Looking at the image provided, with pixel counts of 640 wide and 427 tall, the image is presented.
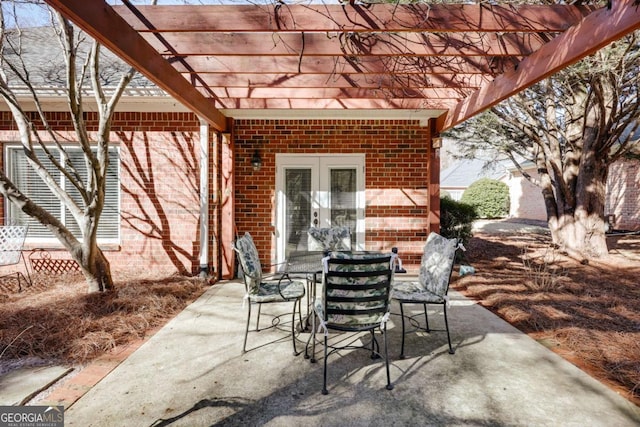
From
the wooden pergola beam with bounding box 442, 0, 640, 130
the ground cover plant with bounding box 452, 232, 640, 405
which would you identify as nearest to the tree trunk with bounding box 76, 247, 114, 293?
the ground cover plant with bounding box 452, 232, 640, 405

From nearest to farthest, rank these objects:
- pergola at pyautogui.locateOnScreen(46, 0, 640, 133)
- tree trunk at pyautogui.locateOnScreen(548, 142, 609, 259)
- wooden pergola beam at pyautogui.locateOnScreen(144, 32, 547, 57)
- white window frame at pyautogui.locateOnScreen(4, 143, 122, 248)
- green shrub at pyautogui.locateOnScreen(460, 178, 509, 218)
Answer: pergola at pyautogui.locateOnScreen(46, 0, 640, 133) → wooden pergola beam at pyautogui.locateOnScreen(144, 32, 547, 57) → white window frame at pyautogui.locateOnScreen(4, 143, 122, 248) → tree trunk at pyautogui.locateOnScreen(548, 142, 609, 259) → green shrub at pyautogui.locateOnScreen(460, 178, 509, 218)

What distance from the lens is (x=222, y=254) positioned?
5.93m

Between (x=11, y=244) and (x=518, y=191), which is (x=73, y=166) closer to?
(x=11, y=244)

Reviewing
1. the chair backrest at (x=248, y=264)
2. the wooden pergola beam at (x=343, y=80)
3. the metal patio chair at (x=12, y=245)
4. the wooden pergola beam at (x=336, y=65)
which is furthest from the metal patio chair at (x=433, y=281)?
the metal patio chair at (x=12, y=245)

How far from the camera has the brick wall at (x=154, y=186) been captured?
19.0 feet

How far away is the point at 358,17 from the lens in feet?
8.94

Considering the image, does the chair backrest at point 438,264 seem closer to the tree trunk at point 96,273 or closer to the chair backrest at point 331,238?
the chair backrest at point 331,238

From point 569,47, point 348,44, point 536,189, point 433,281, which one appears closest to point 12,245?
point 348,44

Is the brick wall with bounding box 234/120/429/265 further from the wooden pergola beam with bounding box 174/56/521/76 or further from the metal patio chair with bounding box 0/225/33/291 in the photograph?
the metal patio chair with bounding box 0/225/33/291

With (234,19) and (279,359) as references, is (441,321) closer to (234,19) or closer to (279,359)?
(279,359)

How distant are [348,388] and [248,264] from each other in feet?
4.58

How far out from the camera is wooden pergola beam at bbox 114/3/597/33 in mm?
2705

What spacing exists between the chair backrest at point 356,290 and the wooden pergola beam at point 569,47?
220cm

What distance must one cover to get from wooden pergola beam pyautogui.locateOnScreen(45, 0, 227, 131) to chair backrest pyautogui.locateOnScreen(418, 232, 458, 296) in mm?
3233
